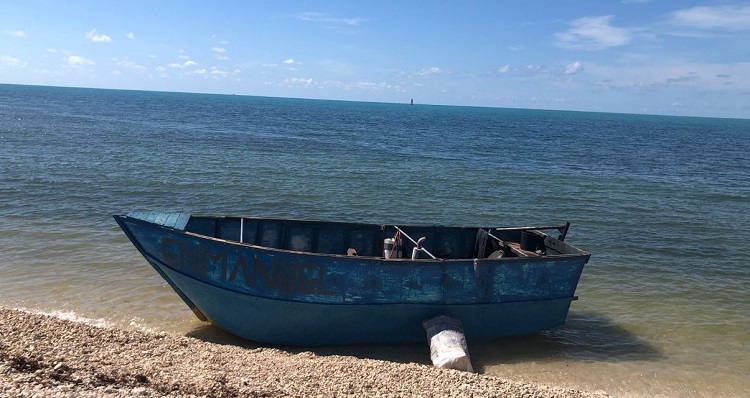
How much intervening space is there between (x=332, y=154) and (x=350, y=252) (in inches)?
1212

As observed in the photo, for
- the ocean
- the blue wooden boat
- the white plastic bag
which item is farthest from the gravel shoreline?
the ocean

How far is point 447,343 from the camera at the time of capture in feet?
33.0

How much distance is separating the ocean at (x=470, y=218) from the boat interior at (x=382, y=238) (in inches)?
76.6

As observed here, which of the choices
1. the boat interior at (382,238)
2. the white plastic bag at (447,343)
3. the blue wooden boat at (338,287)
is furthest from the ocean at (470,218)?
the boat interior at (382,238)

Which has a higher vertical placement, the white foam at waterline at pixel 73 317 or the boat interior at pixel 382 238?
the boat interior at pixel 382 238

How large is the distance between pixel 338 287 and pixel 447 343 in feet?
7.23

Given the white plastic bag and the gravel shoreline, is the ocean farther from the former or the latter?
the gravel shoreline

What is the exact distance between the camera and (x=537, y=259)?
1095 centimetres

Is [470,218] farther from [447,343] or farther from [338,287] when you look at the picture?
[338,287]

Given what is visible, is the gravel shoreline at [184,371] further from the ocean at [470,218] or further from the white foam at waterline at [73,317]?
the ocean at [470,218]

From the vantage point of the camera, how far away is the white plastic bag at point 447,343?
32.1 feet

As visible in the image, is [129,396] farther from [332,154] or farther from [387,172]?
[332,154]

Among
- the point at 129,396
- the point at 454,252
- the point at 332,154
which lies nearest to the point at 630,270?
the point at 454,252

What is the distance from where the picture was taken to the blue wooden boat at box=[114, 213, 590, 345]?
→ 32.9 ft
